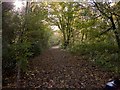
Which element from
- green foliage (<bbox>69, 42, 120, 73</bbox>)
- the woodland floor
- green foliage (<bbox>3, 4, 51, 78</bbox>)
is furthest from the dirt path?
green foliage (<bbox>3, 4, 51, 78</bbox>)

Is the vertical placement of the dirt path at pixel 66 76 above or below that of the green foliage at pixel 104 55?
below

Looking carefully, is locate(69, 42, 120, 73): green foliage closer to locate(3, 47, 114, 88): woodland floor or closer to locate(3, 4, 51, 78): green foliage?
locate(3, 47, 114, 88): woodland floor

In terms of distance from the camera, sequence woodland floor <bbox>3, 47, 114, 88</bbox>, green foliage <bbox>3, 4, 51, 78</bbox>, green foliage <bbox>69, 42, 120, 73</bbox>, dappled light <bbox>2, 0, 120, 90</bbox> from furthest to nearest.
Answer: green foliage <bbox>69, 42, 120, 73</bbox> → woodland floor <bbox>3, 47, 114, 88</bbox> → dappled light <bbox>2, 0, 120, 90</bbox> → green foliage <bbox>3, 4, 51, 78</bbox>

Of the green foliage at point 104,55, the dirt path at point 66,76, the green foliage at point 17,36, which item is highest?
the green foliage at point 17,36

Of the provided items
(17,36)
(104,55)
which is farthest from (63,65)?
(17,36)

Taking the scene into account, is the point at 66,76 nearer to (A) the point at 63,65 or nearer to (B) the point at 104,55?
(A) the point at 63,65

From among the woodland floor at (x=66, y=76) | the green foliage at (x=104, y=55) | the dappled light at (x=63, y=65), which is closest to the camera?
the dappled light at (x=63, y=65)

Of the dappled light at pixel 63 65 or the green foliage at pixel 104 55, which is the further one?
the green foliage at pixel 104 55

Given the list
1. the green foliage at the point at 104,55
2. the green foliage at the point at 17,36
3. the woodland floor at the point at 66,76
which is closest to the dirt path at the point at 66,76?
the woodland floor at the point at 66,76

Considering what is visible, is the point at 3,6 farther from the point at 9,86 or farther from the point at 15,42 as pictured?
the point at 9,86

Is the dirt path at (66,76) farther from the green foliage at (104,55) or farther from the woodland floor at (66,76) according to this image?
the green foliage at (104,55)

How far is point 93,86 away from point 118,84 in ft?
6.05

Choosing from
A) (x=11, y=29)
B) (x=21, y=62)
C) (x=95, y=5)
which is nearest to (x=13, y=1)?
(x=11, y=29)

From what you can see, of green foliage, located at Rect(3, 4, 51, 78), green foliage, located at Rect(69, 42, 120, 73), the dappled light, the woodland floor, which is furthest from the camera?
green foliage, located at Rect(69, 42, 120, 73)
